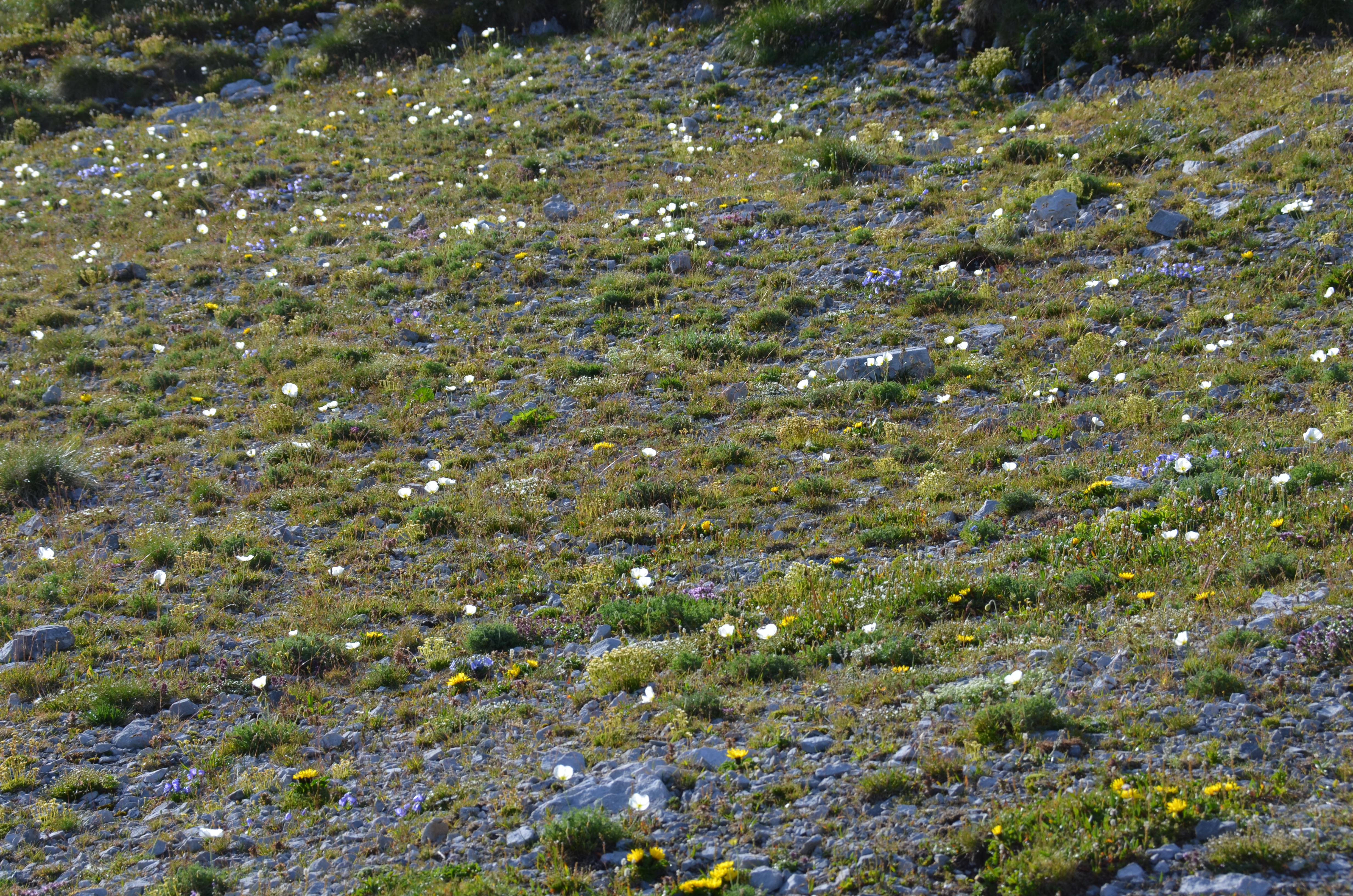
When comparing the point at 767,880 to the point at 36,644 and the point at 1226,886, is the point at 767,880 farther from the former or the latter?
the point at 36,644

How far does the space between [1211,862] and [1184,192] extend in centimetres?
977

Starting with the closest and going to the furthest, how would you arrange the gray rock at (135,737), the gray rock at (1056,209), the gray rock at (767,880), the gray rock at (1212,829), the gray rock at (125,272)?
the gray rock at (1212,829) < the gray rock at (767,880) < the gray rock at (135,737) < the gray rock at (1056,209) < the gray rock at (125,272)

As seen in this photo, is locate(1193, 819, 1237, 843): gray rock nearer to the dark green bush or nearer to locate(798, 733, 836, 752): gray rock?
locate(798, 733, 836, 752): gray rock

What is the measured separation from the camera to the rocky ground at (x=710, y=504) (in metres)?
4.80

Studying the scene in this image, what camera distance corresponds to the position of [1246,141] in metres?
12.2

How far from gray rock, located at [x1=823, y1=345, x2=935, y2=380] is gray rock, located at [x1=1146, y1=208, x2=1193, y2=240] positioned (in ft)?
10.9

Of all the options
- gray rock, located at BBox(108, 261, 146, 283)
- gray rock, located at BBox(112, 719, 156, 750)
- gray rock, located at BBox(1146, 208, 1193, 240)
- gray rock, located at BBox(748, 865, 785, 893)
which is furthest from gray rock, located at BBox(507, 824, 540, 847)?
gray rock, located at BBox(108, 261, 146, 283)

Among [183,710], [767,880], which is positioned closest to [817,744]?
[767,880]

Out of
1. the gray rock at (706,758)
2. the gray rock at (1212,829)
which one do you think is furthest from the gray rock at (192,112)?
the gray rock at (1212,829)

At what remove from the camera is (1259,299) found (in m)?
9.79

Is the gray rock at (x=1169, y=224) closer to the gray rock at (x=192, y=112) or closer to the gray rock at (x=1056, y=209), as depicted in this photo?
the gray rock at (x=1056, y=209)

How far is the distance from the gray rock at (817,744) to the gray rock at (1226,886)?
1.71m

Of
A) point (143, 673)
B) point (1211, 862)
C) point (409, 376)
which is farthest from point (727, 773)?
point (409, 376)

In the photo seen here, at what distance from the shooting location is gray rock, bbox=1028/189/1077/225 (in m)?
→ 12.0
